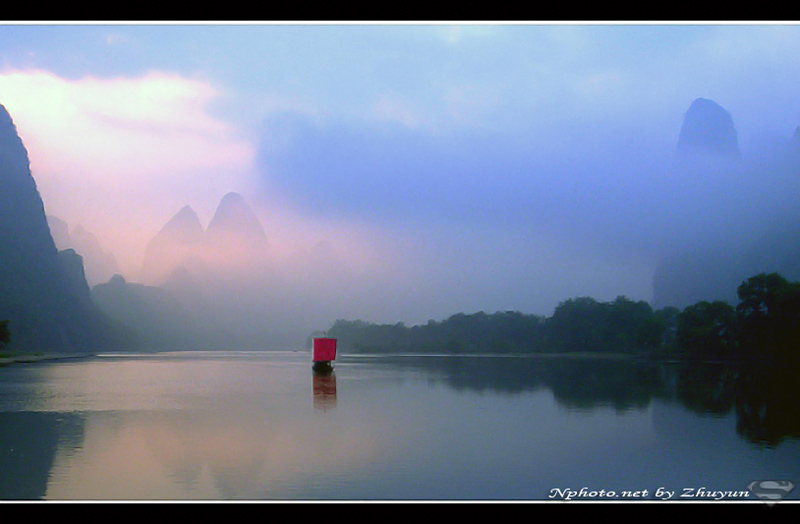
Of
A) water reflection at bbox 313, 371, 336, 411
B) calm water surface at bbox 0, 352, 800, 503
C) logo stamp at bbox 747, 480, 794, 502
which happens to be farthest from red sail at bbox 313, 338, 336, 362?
logo stamp at bbox 747, 480, 794, 502

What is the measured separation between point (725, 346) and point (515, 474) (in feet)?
197

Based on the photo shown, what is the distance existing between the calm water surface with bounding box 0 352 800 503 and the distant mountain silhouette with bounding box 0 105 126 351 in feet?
326

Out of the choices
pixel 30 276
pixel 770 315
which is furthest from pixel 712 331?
pixel 30 276

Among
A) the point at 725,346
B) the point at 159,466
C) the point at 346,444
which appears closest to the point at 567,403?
the point at 346,444

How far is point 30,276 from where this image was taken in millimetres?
123125

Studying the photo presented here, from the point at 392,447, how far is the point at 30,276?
416 ft

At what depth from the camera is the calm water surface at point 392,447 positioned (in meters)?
A: 10.9

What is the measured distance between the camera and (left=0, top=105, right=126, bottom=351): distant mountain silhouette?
113562mm

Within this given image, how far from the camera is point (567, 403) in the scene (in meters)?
23.8

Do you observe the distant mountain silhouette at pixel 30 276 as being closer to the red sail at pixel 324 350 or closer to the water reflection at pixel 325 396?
the red sail at pixel 324 350

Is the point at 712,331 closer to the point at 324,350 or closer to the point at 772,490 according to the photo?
the point at 324,350

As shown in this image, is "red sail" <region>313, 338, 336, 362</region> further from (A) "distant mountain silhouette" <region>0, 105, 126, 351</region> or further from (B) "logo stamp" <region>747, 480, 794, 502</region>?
(A) "distant mountain silhouette" <region>0, 105, 126, 351</region>
